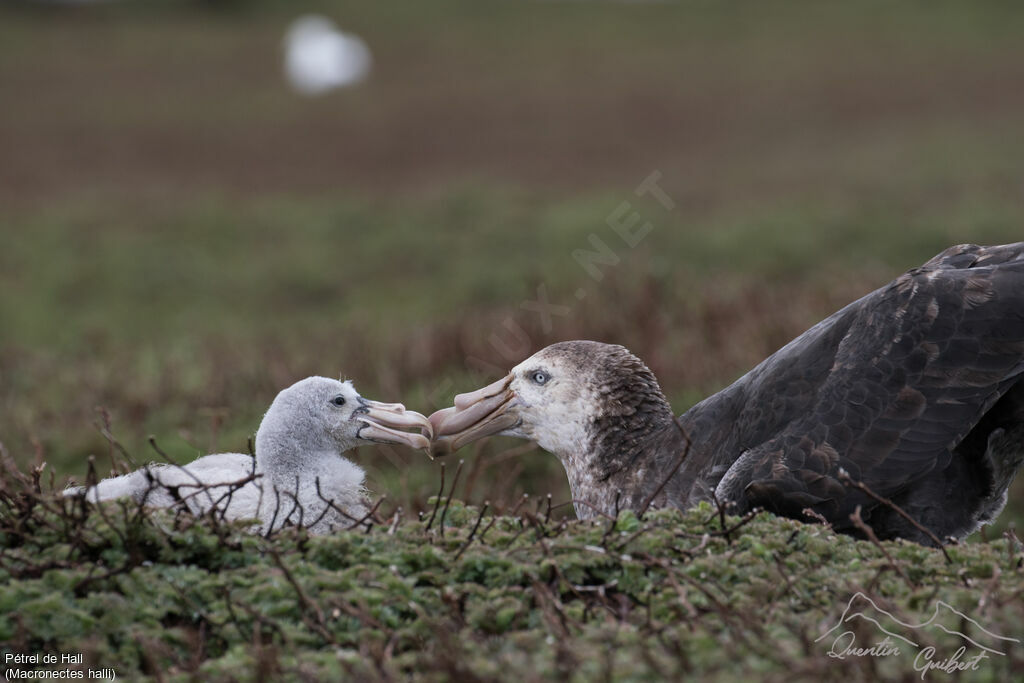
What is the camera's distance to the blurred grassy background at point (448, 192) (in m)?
10.4

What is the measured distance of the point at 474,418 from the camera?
5793 mm

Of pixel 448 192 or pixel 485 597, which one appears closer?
pixel 485 597

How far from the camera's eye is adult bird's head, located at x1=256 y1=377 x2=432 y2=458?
541 centimetres

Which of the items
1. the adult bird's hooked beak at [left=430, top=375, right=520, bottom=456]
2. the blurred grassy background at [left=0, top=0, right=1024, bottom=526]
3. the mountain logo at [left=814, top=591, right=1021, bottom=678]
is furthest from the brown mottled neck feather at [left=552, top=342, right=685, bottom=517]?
the mountain logo at [left=814, top=591, right=1021, bottom=678]

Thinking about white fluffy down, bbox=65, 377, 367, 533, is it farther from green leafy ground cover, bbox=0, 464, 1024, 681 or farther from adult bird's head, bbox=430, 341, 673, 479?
green leafy ground cover, bbox=0, 464, 1024, 681

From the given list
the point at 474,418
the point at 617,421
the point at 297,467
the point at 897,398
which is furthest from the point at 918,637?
the point at 297,467

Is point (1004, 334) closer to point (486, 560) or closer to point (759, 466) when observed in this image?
point (759, 466)

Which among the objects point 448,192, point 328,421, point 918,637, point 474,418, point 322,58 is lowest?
point 918,637

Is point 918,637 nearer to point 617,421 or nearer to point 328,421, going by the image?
point 617,421

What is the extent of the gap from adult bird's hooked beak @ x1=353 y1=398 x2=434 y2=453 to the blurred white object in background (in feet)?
91.2

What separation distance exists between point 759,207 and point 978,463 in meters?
15.4

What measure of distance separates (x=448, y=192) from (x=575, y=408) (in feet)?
53.8

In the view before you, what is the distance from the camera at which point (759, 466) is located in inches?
194

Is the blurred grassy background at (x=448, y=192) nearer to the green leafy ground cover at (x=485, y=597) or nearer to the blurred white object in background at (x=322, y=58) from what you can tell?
the blurred white object in background at (x=322, y=58)
